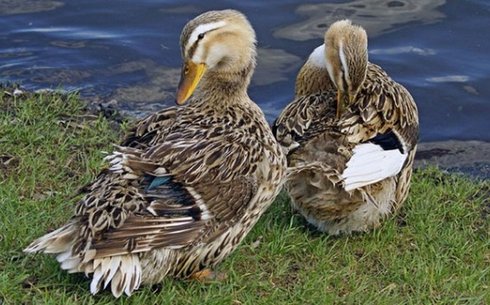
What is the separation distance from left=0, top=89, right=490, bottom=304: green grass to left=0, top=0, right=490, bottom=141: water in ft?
7.24

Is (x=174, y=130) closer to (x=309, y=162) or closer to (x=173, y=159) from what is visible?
(x=173, y=159)

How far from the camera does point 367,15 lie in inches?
446

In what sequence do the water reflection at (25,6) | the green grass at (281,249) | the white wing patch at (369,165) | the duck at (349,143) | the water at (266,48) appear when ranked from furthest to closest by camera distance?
the water reflection at (25,6), the water at (266,48), the duck at (349,143), the white wing patch at (369,165), the green grass at (281,249)

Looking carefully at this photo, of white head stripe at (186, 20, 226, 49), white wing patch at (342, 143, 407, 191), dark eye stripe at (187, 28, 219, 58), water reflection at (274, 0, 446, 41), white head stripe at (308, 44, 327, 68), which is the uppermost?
white head stripe at (186, 20, 226, 49)

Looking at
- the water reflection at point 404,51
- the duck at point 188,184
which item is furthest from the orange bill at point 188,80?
the water reflection at point 404,51

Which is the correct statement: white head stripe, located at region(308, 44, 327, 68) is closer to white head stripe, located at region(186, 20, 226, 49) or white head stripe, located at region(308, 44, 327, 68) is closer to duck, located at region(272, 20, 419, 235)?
duck, located at region(272, 20, 419, 235)

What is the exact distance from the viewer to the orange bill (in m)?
6.16

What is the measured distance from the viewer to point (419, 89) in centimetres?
1031

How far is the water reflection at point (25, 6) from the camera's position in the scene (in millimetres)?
11250

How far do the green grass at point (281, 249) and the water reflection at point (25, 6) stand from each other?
146 inches

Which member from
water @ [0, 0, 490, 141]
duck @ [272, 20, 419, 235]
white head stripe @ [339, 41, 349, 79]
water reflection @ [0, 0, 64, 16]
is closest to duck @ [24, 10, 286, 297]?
duck @ [272, 20, 419, 235]

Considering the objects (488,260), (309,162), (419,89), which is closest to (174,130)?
(309,162)

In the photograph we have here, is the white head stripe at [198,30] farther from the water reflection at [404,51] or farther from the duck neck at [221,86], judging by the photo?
the water reflection at [404,51]

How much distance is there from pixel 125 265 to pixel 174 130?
108 cm
